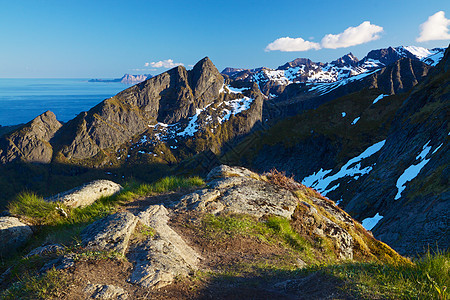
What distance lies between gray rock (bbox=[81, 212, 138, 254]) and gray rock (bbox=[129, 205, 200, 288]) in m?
0.50

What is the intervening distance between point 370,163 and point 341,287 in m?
49.8

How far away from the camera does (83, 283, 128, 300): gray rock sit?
472cm

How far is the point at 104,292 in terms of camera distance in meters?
4.82

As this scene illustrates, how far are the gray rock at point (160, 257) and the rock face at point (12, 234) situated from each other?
3881 millimetres

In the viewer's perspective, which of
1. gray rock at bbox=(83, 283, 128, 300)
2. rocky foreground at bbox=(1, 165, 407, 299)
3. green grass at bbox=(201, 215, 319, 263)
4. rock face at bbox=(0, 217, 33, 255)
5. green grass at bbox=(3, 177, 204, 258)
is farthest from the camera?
green grass at bbox=(201, 215, 319, 263)

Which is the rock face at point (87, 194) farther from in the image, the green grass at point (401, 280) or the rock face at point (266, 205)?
the green grass at point (401, 280)

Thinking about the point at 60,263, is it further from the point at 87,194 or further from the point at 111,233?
the point at 87,194

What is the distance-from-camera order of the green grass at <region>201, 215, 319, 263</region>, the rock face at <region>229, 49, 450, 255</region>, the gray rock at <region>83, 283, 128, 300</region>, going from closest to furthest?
the gray rock at <region>83, 283, 128, 300</region> < the green grass at <region>201, 215, 319, 263</region> < the rock face at <region>229, 49, 450, 255</region>

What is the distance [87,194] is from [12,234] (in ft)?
9.70

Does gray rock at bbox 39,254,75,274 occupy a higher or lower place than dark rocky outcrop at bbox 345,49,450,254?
higher

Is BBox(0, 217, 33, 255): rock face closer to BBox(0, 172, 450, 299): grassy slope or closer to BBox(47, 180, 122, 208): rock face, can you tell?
BBox(0, 172, 450, 299): grassy slope

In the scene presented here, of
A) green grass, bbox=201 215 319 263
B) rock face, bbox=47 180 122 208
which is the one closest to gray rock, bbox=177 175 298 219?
green grass, bbox=201 215 319 263

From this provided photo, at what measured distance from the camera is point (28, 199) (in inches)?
365

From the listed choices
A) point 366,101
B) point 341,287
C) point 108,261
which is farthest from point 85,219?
point 366,101
